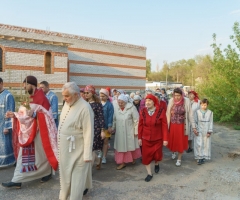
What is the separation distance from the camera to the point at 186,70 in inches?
3265

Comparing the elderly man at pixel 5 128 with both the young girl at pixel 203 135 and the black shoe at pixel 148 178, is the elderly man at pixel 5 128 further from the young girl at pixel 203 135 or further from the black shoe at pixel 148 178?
the young girl at pixel 203 135

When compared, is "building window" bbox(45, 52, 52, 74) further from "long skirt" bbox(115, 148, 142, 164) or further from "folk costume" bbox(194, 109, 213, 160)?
"folk costume" bbox(194, 109, 213, 160)

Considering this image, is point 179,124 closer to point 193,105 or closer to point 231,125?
point 193,105

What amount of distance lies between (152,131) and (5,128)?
3325 millimetres

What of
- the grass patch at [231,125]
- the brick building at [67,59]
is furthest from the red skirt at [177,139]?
the brick building at [67,59]

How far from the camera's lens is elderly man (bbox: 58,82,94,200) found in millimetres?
3600

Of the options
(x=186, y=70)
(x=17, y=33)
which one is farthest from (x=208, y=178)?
(x=186, y=70)

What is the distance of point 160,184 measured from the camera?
504 cm

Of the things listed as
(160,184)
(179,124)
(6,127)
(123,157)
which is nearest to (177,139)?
(179,124)

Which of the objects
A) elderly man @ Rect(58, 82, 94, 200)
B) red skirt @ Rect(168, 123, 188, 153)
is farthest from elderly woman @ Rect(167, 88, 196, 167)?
elderly man @ Rect(58, 82, 94, 200)

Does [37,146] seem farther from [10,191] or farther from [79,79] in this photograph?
[79,79]

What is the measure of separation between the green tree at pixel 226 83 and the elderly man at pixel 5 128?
10529 mm

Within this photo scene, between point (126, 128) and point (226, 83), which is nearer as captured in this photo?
point (126, 128)

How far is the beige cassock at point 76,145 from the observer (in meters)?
3.60
